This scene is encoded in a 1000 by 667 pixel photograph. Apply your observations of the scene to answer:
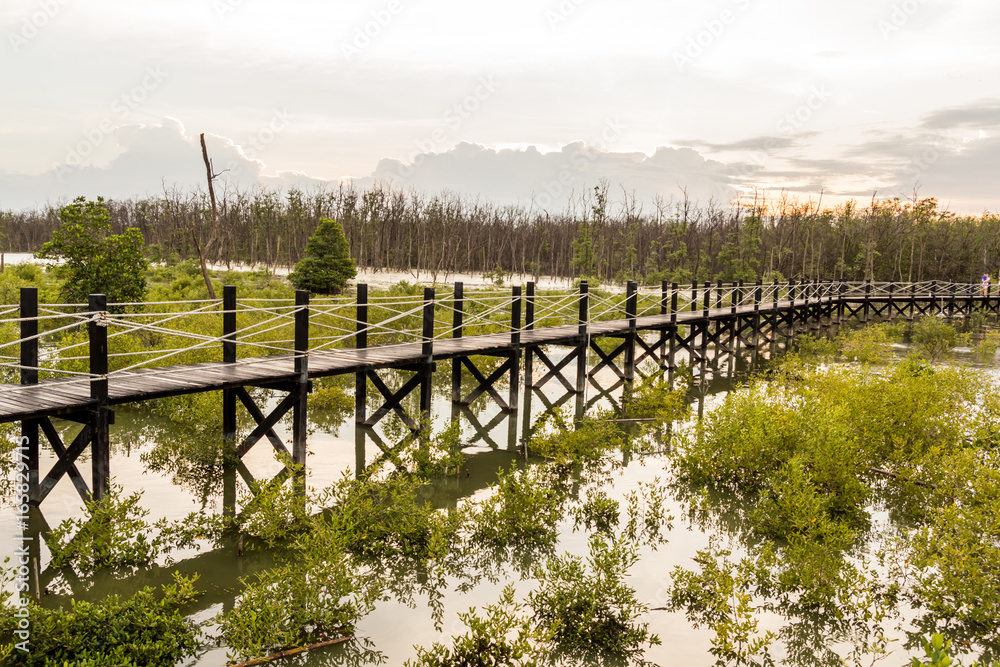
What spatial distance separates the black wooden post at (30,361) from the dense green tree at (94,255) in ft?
29.2

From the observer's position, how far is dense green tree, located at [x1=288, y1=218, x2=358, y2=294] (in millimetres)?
27156

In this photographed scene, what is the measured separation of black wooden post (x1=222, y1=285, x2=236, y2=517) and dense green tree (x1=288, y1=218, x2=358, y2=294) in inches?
719

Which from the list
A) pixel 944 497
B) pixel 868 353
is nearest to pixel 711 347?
pixel 868 353

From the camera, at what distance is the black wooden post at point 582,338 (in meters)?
14.4

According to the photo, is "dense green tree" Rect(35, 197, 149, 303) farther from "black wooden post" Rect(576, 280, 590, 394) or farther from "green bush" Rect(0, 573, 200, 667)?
"green bush" Rect(0, 573, 200, 667)

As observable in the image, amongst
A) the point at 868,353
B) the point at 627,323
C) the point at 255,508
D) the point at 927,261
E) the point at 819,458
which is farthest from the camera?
the point at 927,261

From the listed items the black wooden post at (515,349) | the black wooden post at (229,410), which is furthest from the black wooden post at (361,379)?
the black wooden post at (515,349)

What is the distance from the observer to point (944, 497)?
27.8 ft

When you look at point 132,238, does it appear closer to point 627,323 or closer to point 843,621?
point 627,323

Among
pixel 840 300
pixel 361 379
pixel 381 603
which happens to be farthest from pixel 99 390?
pixel 840 300

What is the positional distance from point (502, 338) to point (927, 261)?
51409 mm

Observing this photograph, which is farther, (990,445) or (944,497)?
(990,445)

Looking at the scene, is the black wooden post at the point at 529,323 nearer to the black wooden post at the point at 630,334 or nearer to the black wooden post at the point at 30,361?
the black wooden post at the point at 630,334

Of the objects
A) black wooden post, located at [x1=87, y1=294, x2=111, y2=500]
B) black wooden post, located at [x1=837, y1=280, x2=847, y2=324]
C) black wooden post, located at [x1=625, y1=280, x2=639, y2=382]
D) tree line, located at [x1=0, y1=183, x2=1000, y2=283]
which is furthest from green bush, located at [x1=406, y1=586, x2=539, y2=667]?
tree line, located at [x1=0, y1=183, x2=1000, y2=283]
